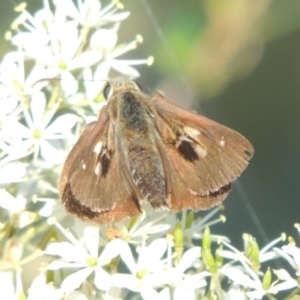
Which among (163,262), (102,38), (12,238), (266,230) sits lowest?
(266,230)

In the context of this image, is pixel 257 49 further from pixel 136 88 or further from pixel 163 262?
pixel 163 262

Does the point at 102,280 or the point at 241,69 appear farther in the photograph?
the point at 241,69

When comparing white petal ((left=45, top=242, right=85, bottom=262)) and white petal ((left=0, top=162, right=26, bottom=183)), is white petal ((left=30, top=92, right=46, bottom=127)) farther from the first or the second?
white petal ((left=45, top=242, right=85, bottom=262))

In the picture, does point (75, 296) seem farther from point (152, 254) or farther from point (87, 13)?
point (87, 13)

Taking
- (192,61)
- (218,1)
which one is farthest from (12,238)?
(218,1)

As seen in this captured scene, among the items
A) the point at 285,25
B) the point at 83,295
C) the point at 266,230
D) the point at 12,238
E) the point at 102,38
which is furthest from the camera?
the point at 285,25

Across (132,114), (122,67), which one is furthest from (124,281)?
(122,67)

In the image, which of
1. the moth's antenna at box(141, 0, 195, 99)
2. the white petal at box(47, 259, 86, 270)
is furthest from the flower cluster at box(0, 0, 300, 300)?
the moth's antenna at box(141, 0, 195, 99)
